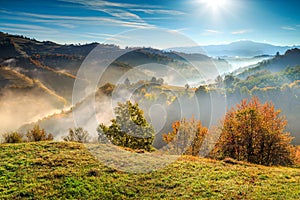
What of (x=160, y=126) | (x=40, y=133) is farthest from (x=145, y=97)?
(x=40, y=133)

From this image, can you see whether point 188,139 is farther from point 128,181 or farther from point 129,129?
point 128,181

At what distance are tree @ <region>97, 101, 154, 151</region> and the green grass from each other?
21948mm

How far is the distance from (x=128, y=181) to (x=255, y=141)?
31397 mm

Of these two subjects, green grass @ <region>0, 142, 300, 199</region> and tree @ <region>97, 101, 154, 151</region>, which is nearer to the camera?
green grass @ <region>0, 142, 300, 199</region>

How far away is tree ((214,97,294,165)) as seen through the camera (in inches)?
Result: 1757

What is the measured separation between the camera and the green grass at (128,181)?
21123mm

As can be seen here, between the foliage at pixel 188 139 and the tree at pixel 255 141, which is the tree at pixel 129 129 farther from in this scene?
the tree at pixel 255 141

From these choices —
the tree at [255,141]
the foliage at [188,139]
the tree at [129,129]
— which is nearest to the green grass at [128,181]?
the tree at [255,141]

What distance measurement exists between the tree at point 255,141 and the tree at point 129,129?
50.6ft

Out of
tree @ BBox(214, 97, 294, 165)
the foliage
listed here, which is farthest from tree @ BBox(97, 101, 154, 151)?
tree @ BBox(214, 97, 294, 165)

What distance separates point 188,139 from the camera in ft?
184

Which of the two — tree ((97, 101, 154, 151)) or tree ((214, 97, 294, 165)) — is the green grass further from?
tree ((97, 101, 154, 151))

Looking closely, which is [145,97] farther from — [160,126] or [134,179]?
[134,179]

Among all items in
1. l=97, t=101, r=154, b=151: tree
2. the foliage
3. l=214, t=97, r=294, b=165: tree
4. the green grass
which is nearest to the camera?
the green grass
